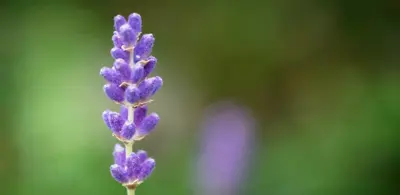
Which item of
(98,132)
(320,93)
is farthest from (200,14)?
(98,132)

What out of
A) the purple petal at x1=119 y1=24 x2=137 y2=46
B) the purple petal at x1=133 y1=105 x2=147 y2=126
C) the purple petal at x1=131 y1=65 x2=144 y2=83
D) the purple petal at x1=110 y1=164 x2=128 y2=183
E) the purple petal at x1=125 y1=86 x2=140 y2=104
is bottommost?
the purple petal at x1=110 y1=164 x2=128 y2=183

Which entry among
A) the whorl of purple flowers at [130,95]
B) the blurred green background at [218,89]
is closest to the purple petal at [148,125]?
the whorl of purple flowers at [130,95]

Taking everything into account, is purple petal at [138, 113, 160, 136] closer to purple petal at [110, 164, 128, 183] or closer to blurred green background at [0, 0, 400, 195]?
purple petal at [110, 164, 128, 183]

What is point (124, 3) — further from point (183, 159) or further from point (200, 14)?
point (183, 159)

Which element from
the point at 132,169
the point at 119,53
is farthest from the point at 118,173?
the point at 119,53

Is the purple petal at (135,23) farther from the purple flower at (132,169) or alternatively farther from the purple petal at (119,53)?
the purple flower at (132,169)

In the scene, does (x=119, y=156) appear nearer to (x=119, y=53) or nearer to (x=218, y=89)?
(x=119, y=53)

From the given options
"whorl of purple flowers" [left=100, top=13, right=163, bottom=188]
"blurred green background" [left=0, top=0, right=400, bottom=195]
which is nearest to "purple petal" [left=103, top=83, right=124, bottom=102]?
"whorl of purple flowers" [left=100, top=13, right=163, bottom=188]
